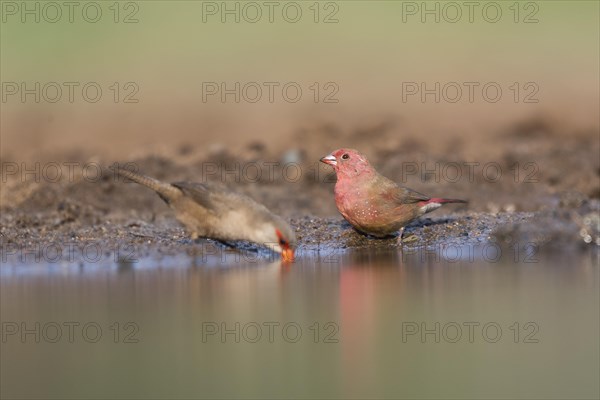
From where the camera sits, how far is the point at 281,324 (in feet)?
21.8

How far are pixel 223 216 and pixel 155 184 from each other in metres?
0.67

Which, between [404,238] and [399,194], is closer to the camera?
[399,194]

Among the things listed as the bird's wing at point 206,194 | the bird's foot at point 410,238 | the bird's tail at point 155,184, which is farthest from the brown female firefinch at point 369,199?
the bird's tail at point 155,184

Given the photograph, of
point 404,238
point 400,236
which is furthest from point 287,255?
point 404,238

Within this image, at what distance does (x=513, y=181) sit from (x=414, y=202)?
415 centimetres

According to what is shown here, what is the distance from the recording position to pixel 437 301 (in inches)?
282

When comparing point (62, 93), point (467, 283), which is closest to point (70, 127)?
point (62, 93)

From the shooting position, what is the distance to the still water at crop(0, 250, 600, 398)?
5496mm

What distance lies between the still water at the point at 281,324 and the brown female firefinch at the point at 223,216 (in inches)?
10.6

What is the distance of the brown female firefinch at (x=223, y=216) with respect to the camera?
8.77 m

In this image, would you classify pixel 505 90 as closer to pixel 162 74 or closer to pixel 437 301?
pixel 162 74

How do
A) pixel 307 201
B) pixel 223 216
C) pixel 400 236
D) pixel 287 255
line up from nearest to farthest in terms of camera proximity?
1. pixel 287 255
2. pixel 223 216
3. pixel 400 236
4. pixel 307 201

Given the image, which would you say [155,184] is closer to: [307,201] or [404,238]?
[404,238]

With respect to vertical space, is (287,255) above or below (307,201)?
below
